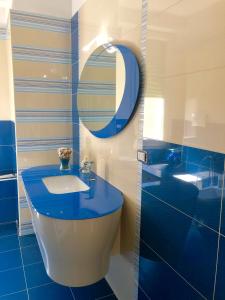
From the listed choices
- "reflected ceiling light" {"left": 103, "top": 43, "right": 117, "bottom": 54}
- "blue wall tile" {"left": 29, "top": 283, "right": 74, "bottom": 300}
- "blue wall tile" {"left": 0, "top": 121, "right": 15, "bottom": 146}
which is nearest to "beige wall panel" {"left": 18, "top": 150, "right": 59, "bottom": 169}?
"blue wall tile" {"left": 0, "top": 121, "right": 15, "bottom": 146}

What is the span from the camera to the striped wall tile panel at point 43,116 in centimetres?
233

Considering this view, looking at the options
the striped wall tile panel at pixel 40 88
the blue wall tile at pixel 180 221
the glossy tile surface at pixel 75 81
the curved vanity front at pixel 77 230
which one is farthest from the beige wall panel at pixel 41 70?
the blue wall tile at pixel 180 221

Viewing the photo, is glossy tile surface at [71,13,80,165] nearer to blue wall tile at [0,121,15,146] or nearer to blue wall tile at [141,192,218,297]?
blue wall tile at [0,121,15,146]

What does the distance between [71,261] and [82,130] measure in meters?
1.24

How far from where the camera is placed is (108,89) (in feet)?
5.44

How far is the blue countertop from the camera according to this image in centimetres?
122

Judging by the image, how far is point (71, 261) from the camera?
50.4 inches

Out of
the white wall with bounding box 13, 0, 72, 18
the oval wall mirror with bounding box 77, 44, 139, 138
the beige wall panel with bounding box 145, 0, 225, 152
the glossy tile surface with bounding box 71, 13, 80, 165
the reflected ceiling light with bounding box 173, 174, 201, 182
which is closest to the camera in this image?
the beige wall panel with bounding box 145, 0, 225, 152

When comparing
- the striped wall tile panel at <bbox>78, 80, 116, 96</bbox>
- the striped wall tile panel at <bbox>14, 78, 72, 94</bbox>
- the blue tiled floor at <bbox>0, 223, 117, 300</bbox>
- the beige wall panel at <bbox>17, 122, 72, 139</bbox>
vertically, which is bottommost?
the blue tiled floor at <bbox>0, 223, 117, 300</bbox>

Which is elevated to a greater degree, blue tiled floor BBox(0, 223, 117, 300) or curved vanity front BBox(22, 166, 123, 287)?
curved vanity front BBox(22, 166, 123, 287)

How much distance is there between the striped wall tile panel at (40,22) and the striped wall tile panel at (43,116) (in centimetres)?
78

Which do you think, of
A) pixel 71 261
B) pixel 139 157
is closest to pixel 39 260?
pixel 71 261

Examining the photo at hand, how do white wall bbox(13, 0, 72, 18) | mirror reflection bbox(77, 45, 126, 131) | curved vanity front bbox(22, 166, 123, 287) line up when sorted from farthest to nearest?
white wall bbox(13, 0, 72, 18)
mirror reflection bbox(77, 45, 126, 131)
curved vanity front bbox(22, 166, 123, 287)

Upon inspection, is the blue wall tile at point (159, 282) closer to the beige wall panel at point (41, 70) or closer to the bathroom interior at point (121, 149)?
the bathroom interior at point (121, 149)
